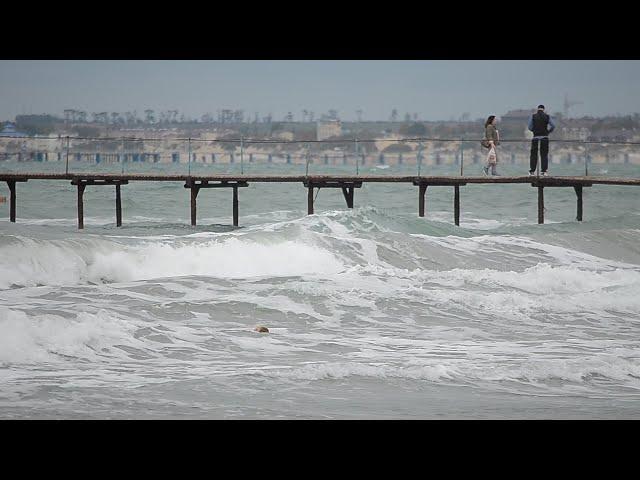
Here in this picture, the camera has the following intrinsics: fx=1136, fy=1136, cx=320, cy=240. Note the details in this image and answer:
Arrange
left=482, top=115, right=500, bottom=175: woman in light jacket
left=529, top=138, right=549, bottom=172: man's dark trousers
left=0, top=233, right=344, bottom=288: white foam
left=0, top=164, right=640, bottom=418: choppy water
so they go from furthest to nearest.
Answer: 1. left=482, top=115, right=500, bottom=175: woman in light jacket
2. left=529, top=138, right=549, bottom=172: man's dark trousers
3. left=0, top=233, right=344, bottom=288: white foam
4. left=0, top=164, right=640, bottom=418: choppy water

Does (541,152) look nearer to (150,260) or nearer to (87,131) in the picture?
(150,260)

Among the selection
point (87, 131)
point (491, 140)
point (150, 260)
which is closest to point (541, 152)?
point (491, 140)

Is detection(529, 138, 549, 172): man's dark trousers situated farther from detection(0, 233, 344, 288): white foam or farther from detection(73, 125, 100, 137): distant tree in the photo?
detection(73, 125, 100, 137): distant tree

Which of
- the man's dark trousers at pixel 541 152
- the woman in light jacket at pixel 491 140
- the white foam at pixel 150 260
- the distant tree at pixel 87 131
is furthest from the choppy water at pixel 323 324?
the distant tree at pixel 87 131

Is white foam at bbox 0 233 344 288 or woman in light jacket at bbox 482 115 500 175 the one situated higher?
woman in light jacket at bbox 482 115 500 175

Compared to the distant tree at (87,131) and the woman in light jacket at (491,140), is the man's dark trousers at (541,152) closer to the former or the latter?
the woman in light jacket at (491,140)

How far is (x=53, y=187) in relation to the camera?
53719 millimetres

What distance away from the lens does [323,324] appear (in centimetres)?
1382

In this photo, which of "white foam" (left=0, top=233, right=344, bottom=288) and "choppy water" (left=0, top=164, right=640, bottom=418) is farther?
"white foam" (left=0, top=233, right=344, bottom=288)

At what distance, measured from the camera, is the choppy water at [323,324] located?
9281 millimetres

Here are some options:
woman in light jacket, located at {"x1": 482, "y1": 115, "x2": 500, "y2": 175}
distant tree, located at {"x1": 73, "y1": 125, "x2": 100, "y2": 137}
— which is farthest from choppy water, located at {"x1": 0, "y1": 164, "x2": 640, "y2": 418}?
distant tree, located at {"x1": 73, "y1": 125, "x2": 100, "y2": 137}

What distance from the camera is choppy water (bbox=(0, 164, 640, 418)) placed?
9.28 metres
